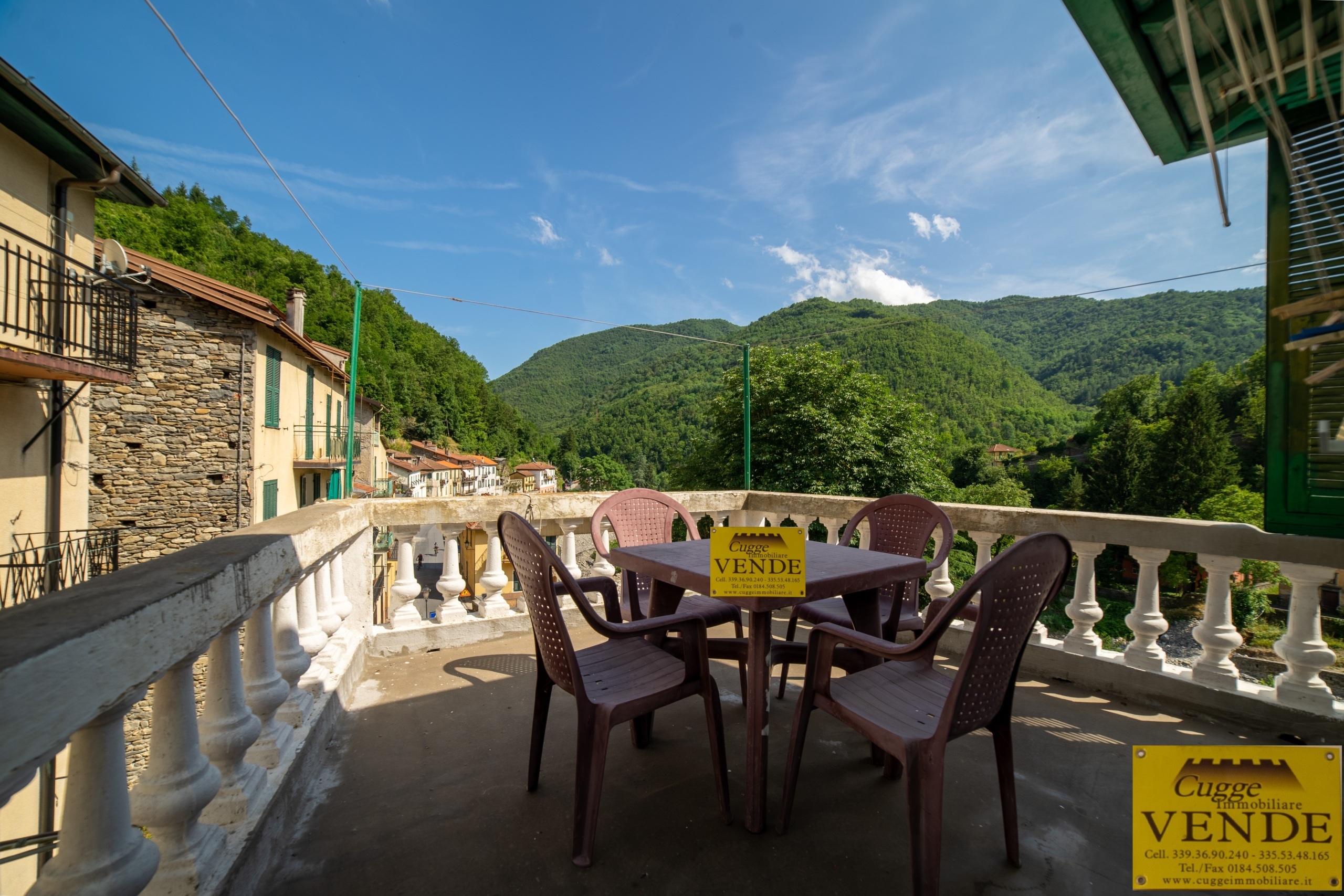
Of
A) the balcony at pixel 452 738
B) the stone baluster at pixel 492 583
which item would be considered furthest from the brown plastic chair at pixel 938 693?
the stone baluster at pixel 492 583

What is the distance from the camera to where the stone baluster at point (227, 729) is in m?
1.19

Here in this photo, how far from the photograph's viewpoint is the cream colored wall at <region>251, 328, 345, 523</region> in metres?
10.7

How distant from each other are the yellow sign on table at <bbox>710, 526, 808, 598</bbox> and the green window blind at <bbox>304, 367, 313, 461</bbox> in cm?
1453

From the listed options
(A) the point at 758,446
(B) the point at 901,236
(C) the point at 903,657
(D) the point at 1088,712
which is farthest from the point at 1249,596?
(C) the point at 903,657

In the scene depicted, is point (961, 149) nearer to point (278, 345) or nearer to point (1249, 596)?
point (278, 345)

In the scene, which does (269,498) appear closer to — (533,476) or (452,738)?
(452,738)

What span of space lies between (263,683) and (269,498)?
12026mm

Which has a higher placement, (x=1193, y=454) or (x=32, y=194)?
(x=32, y=194)

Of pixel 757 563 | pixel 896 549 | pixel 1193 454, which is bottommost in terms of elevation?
pixel 896 549

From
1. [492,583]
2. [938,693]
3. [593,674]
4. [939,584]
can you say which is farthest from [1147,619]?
[492,583]

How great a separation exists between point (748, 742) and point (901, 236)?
20.3 m

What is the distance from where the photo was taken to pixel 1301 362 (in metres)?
2.02

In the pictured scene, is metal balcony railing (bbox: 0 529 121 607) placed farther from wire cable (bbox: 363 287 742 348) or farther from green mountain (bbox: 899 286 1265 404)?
green mountain (bbox: 899 286 1265 404)

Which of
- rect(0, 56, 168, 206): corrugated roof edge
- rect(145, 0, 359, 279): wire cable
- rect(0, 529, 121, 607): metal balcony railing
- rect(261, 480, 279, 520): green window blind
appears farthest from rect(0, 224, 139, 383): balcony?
rect(261, 480, 279, 520): green window blind
